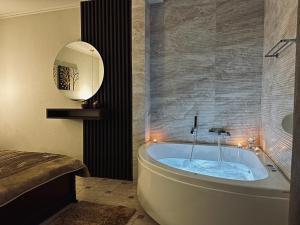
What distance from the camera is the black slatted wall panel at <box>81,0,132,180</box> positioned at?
337 centimetres

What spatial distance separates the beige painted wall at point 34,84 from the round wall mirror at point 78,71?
16cm

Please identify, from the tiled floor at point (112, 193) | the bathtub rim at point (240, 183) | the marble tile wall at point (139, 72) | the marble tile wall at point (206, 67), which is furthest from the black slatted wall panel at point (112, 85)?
the bathtub rim at point (240, 183)

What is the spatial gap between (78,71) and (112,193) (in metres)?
1.96

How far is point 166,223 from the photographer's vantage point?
203 cm

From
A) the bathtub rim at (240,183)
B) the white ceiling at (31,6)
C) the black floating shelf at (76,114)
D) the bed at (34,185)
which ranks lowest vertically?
the bed at (34,185)

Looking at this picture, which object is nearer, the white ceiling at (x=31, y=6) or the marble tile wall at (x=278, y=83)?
the marble tile wall at (x=278, y=83)

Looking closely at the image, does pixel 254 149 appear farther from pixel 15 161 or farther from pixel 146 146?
pixel 15 161

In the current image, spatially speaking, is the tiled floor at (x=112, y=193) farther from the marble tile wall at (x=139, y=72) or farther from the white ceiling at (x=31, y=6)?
the white ceiling at (x=31, y=6)

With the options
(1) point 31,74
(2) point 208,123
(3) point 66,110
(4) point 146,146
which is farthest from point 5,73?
(2) point 208,123

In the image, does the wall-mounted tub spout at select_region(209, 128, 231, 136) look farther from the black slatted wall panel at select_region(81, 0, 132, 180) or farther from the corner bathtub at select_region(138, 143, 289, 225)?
the black slatted wall panel at select_region(81, 0, 132, 180)

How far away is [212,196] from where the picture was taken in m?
1.74

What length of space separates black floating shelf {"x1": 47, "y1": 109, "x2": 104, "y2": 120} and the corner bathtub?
1085mm

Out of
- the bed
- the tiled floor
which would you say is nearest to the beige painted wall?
the tiled floor

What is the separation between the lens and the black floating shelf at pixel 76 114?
3375mm
